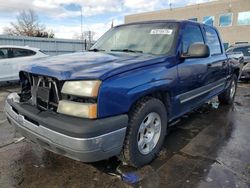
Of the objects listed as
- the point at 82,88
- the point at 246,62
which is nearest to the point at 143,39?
the point at 82,88

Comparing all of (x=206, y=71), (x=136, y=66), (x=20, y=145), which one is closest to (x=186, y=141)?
(x=206, y=71)

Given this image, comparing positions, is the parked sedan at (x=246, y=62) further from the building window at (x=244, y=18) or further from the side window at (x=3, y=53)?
the building window at (x=244, y=18)

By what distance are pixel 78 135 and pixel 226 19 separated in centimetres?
3780

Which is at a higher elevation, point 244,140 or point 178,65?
point 178,65

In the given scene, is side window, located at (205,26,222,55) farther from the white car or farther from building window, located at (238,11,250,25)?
building window, located at (238,11,250,25)

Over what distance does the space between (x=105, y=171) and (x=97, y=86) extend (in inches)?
48.0

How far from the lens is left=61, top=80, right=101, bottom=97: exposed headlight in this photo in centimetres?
245

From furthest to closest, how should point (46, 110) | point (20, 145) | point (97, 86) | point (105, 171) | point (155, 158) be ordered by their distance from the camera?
1. point (20, 145)
2. point (155, 158)
3. point (105, 171)
4. point (46, 110)
5. point (97, 86)

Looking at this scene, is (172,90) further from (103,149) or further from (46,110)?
(46,110)

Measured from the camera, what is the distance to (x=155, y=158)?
3.46m

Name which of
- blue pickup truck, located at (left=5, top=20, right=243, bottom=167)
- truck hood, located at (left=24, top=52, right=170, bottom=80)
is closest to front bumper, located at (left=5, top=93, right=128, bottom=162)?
blue pickup truck, located at (left=5, top=20, right=243, bottom=167)

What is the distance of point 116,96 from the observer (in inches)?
102

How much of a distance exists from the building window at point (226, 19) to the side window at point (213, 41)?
3326 cm

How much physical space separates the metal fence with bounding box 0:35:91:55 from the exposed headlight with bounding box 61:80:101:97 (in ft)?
33.5
